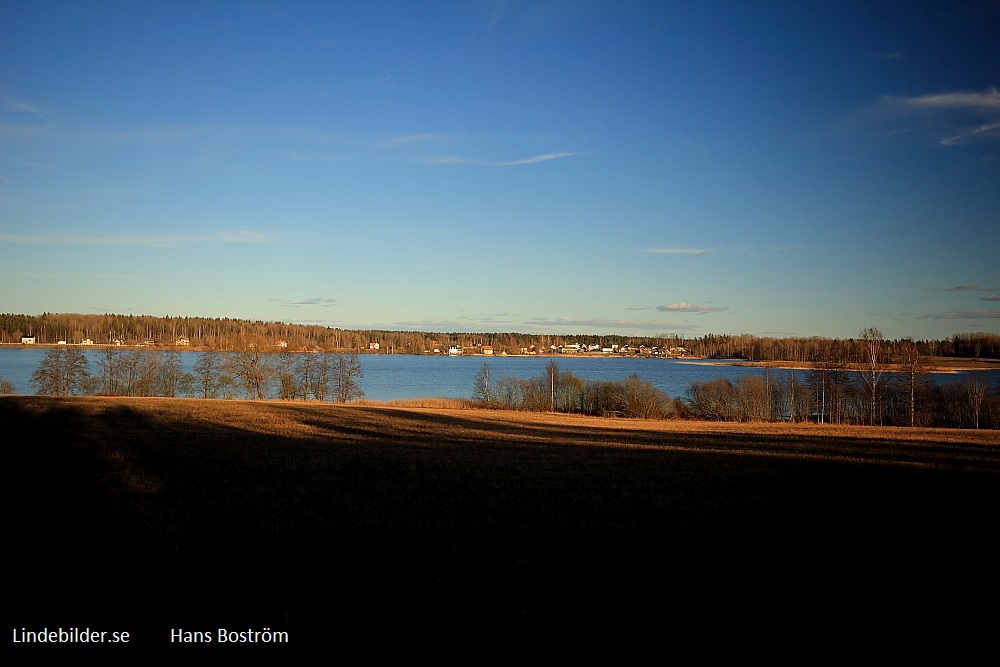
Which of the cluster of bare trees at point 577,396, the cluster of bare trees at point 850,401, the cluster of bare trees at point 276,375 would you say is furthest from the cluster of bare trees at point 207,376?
the cluster of bare trees at point 850,401

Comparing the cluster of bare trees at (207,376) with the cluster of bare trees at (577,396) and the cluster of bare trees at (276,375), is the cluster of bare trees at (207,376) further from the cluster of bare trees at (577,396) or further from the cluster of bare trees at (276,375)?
the cluster of bare trees at (577,396)

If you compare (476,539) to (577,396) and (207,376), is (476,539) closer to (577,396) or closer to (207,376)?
(577,396)

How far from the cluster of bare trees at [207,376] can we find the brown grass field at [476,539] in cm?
5139

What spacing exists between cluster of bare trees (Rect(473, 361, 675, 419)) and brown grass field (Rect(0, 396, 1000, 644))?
4330 centimetres

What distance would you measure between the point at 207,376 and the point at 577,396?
38961mm

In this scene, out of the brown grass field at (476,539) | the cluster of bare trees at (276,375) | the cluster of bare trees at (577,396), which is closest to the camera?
the brown grass field at (476,539)

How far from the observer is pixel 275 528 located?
9070mm

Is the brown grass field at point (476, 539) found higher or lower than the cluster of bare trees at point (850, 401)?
higher

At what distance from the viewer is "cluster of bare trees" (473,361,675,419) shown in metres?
61.1

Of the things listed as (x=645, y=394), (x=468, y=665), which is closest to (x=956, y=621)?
(x=468, y=665)

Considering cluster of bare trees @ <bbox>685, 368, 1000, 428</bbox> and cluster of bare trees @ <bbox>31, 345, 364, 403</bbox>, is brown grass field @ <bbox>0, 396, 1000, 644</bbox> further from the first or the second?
cluster of bare trees @ <bbox>31, 345, 364, 403</bbox>

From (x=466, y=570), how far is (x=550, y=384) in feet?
203

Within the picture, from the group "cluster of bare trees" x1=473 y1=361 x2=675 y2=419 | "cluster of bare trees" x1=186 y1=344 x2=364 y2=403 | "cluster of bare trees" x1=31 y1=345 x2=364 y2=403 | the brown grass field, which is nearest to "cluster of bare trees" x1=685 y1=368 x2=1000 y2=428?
"cluster of bare trees" x1=473 y1=361 x2=675 y2=419

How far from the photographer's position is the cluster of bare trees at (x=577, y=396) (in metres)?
61.1
